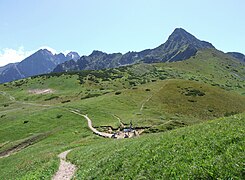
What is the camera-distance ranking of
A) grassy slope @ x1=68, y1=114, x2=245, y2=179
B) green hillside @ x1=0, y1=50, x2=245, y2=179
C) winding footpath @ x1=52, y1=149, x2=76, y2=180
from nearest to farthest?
grassy slope @ x1=68, y1=114, x2=245, y2=179
green hillside @ x1=0, y1=50, x2=245, y2=179
winding footpath @ x1=52, y1=149, x2=76, y2=180

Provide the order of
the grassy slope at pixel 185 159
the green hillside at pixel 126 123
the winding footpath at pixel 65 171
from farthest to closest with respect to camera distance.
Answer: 1. the winding footpath at pixel 65 171
2. the green hillside at pixel 126 123
3. the grassy slope at pixel 185 159

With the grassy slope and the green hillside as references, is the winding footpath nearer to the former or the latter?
the green hillside

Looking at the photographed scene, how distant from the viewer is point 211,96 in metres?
101

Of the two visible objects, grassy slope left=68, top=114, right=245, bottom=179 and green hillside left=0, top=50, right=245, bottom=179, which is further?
green hillside left=0, top=50, right=245, bottom=179

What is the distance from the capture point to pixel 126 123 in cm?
6619

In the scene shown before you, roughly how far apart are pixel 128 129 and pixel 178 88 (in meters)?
53.3

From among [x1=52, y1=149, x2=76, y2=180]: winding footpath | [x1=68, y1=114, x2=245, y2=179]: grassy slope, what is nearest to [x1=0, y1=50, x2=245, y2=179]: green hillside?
[x1=68, y1=114, x2=245, y2=179]: grassy slope

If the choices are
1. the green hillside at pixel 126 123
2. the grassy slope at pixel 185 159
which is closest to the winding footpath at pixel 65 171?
the green hillside at pixel 126 123

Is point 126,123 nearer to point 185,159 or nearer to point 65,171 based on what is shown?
point 65,171

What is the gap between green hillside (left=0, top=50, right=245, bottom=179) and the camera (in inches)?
688

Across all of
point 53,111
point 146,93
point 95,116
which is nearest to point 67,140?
point 95,116

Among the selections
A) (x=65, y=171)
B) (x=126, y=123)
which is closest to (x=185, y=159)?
(x=65, y=171)

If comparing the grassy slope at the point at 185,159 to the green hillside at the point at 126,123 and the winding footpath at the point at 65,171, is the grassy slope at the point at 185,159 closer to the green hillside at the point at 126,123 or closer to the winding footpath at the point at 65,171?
the green hillside at the point at 126,123

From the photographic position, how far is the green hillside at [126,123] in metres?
17.5
